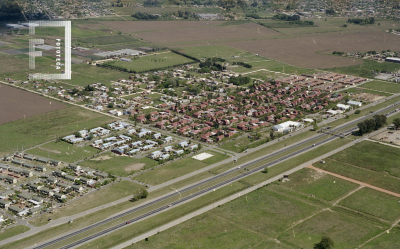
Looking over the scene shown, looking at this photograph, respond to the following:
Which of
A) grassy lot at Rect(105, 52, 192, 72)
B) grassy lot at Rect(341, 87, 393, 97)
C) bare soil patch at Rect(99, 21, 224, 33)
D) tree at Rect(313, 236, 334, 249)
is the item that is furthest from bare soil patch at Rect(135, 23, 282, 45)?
tree at Rect(313, 236, 334, 249)

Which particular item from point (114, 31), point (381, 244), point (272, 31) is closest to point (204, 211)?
point (381, 244)

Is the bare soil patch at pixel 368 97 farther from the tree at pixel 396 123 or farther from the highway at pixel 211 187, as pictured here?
the tree at pixel 396 123

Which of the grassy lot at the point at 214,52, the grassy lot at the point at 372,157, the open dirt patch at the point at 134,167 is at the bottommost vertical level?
the open dirt patch at the point at 134,167

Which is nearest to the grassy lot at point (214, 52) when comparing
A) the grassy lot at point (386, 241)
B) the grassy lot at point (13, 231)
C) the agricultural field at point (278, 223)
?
the agricultural field at point (278, 223)

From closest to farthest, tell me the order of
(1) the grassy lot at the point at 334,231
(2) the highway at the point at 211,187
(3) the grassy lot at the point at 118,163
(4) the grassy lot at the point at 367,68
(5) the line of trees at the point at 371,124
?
1. (2) the highway at the point at 211,187
2. (1) the grassy lot at the point at 334,231
3. (3) the grassy lot at the point at 118,163
4. (5) the line of trees at the point at 371,124
5. (4) the grassy lot at the point at 367,68

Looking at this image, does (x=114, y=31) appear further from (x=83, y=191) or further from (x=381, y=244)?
(x=381, y=244)
